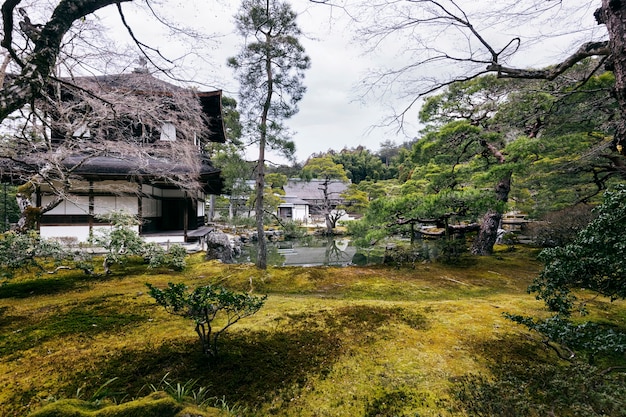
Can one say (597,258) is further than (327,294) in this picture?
No

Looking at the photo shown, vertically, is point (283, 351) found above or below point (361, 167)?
below

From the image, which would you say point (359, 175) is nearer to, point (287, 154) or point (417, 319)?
point (287, 154)

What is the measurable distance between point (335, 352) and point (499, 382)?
1.18 m

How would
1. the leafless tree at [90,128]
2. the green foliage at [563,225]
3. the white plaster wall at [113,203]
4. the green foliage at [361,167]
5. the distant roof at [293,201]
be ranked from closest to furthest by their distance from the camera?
the leafless tree at [90,128]
the green foliage at [563,225]
the white plaster wall at [113,203]
the distant roof at [293,201]
the green foliage at [361,167]

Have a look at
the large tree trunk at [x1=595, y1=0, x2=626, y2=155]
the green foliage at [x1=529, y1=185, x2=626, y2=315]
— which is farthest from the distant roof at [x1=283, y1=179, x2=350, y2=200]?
the large tree trunk at [x1=595, y1=0, x2=626, y2=155]

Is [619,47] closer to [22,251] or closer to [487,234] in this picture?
[487,234]

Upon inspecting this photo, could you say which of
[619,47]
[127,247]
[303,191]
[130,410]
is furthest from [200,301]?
[303,191]

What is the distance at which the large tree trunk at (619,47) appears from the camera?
6.09ft

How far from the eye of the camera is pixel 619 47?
73.5 inches

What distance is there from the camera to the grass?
1726mm

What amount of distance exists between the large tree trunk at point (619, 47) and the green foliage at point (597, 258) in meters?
0.48

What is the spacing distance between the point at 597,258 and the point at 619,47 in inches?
59.7

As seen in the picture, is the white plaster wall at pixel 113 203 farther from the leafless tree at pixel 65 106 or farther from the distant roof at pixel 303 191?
the distant roof at pixel 303 191

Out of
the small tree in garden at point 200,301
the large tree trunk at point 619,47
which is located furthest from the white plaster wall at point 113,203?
the large tree trunk at point 619,47
